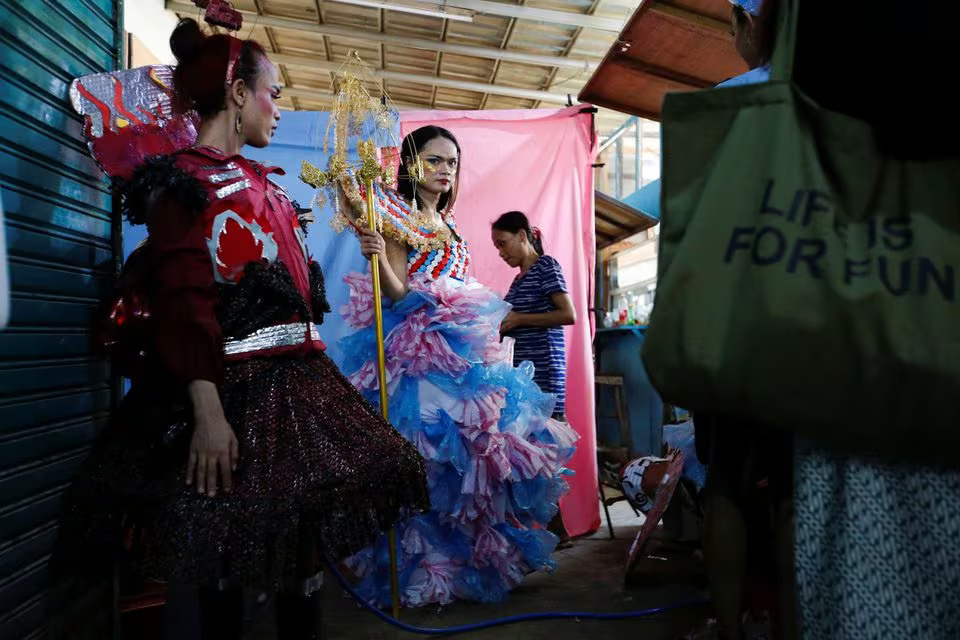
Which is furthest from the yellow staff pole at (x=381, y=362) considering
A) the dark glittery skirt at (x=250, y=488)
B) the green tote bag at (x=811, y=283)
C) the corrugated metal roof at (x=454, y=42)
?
the corrugated metal roof at (x=454, y=42)

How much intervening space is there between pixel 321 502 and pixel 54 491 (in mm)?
817

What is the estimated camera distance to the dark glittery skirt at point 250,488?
1328 millimetres

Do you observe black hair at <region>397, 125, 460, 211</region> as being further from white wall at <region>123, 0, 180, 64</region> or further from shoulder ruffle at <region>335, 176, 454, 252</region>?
white wall at <region>123, 0, 180, 64</region>

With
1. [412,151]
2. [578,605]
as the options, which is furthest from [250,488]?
[412,151]

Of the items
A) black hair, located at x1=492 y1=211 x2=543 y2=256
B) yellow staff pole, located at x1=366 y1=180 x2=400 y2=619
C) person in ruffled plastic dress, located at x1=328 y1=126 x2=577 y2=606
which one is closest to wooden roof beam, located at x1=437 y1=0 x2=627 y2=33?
black hair, located at x1=492 y1=211 x2=543 y2=256

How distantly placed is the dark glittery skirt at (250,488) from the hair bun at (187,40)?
3.02ft

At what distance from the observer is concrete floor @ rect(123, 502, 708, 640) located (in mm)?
2496

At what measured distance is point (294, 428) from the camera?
151cm

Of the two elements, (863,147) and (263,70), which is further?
(263,70)

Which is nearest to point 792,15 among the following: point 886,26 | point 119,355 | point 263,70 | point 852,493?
point 886,26

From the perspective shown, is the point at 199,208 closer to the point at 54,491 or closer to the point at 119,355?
the point at 119,355

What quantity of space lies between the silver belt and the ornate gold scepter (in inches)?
39.9

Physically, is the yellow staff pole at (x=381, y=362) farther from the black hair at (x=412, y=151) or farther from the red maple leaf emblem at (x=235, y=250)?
the red maple leaf emblem at (x=235, y=250)

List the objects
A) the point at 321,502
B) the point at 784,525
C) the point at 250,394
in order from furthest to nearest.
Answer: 1. the point at 250,394
2. the point at 321,502
3. the point at 784,525
